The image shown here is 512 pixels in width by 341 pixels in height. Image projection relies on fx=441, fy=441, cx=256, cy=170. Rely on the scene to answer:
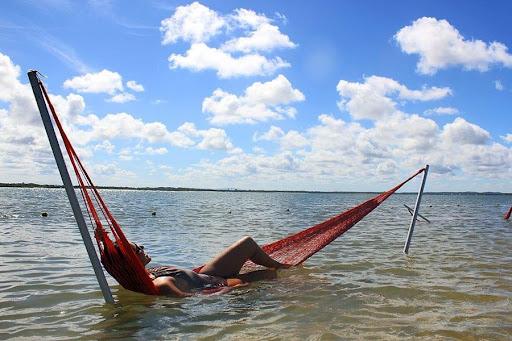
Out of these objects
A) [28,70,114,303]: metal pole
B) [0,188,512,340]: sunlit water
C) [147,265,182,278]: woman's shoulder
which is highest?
[28,70,114,303]: metal pole

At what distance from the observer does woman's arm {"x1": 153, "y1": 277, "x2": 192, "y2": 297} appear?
5.03m

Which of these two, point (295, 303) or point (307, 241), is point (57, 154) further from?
point (307, 241)

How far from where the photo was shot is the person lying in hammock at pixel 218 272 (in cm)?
507

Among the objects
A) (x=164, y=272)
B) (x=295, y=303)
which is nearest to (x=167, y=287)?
(x=164, y=272)

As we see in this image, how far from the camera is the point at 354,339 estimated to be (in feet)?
12.3

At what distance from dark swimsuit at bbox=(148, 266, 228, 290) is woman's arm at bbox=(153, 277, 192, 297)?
0.40 feet

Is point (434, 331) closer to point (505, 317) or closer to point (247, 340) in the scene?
point (505, 317)

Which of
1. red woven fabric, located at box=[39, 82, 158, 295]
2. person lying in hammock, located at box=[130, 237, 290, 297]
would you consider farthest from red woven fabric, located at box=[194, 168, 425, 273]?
red woven fabric, located at box=[39, 82, 158, 295]

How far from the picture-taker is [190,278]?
5.30 m

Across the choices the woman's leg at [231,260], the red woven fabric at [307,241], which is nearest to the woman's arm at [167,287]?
the woman's leg at [231,260]

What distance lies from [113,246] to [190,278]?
1.09 meters

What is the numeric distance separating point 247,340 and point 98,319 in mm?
1626

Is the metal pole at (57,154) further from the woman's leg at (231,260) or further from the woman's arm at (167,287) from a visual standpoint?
the woman's leg at (231,260)

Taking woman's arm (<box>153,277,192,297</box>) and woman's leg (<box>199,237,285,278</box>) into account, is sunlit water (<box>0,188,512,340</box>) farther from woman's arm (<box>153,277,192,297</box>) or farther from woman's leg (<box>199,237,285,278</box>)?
woman's leg (<box>199,237,285,278</box>)
